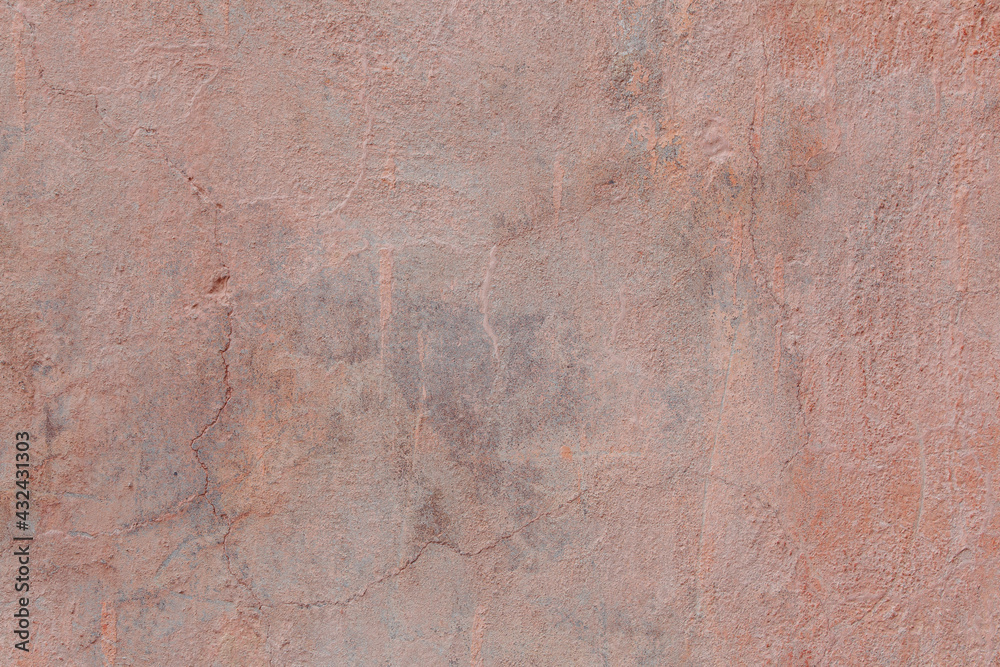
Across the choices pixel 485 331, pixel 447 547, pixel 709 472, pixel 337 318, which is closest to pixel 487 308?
pixel 485 331

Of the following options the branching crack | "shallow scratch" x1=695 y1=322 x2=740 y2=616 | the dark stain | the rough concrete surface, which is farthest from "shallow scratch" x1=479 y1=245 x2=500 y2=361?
"shallow scratch" x1=695 y1=322 x2=740 y2=616

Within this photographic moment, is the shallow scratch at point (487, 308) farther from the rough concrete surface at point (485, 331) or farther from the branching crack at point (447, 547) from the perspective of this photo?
the branching crack at point (447, 547)

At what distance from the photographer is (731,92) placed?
216cm

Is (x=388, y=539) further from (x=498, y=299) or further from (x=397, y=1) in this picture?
(x=397, y=1)

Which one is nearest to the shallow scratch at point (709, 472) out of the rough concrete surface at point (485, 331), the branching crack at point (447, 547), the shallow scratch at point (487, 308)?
the rough concrete surface at point (485, 331)

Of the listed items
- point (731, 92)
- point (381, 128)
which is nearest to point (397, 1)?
point (381, 128)

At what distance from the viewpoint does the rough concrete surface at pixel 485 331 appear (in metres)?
2.13

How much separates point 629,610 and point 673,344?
1034 mm

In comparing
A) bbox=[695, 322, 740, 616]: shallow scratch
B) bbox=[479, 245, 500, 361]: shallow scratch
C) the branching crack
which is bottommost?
the branching crack

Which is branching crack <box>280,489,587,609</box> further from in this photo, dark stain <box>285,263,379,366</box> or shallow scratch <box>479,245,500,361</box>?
dark stain <box>285,263,379,366</box>

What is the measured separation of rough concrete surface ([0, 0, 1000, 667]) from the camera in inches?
84.0

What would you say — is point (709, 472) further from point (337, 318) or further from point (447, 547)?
point (337, 318)

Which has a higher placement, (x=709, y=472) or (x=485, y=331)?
(x=485, y=331)

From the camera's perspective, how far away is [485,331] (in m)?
2.17
